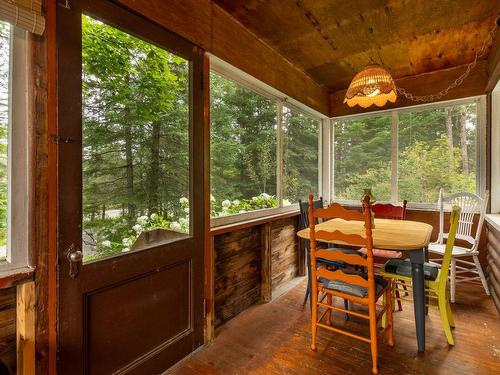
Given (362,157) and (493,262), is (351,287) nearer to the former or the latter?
(493,262)

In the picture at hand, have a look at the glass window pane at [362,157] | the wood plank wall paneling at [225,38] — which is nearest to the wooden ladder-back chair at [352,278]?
the wood plank wall paneling at [225,38]

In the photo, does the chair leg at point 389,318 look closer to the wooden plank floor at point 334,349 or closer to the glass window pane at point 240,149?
the wooden plank floor at point 334,349

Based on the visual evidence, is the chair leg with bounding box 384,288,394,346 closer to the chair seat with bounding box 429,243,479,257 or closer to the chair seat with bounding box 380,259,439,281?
the chair seat with bounding box 380,259,439,281

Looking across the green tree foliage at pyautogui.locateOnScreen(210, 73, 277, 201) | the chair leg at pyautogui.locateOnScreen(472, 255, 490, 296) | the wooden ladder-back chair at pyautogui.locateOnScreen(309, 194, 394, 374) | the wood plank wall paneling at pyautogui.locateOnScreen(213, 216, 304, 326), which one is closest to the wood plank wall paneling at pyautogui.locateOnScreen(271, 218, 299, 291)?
the wood plank wall paneling at pyautogui.locateOnScreen(213, 216, 304, 326)

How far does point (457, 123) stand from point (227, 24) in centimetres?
308

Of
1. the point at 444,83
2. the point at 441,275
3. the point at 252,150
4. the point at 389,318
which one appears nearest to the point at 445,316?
the point at 441,275

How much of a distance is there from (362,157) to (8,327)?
13.6 ft

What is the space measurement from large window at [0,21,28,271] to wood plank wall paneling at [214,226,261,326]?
133 centimetres

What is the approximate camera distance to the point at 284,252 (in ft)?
10.7

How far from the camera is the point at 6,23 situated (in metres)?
1.14

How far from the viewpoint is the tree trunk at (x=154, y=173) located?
5.67ft

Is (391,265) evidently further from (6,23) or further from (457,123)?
(6,23)

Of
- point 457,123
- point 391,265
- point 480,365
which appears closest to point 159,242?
point 391,265

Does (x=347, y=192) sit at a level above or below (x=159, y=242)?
above
